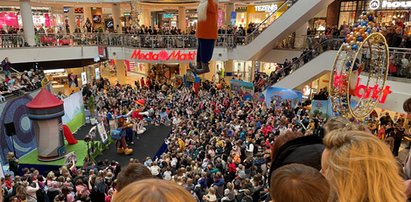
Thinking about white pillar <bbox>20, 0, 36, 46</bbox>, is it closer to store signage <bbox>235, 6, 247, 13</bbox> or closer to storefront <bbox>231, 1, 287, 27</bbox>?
storefront <bbox>231, 1, 287, 27</bbox>

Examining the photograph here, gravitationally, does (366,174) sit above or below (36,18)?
below

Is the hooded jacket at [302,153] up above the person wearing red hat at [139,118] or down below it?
above

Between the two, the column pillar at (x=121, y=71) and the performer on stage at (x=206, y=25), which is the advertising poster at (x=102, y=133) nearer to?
the performer on stage at (x=206, y=25)

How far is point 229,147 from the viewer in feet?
33.3

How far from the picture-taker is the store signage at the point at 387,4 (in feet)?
51.6

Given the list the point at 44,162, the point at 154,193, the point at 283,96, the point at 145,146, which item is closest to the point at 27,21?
the point at 44,162

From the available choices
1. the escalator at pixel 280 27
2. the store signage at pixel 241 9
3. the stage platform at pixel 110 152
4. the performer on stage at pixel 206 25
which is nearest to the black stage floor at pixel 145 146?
the stage platform at pixel 110 152

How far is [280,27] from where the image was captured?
17.3 meters

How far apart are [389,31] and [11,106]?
14.1 metres

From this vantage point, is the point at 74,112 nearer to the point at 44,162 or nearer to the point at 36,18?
the point at 44,162

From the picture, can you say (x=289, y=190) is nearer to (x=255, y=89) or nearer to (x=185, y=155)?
(x=185, y=155)

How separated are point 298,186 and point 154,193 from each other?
0.66 meters

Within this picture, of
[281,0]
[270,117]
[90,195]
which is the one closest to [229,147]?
[270,117]

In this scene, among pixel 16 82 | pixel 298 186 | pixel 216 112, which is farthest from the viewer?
pixel 216 112
